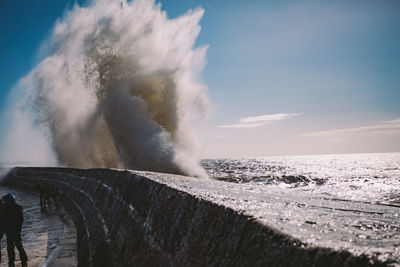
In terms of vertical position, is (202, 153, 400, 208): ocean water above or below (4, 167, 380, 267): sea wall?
above

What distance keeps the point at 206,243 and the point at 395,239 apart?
852 millimetres

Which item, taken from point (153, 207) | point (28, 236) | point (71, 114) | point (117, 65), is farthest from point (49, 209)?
point (71, 114)

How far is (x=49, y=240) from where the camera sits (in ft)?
23.6

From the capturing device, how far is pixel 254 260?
1162 millimetres

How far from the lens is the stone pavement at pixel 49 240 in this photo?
562cm

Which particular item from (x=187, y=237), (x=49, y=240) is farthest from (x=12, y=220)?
(x=187, y=237)

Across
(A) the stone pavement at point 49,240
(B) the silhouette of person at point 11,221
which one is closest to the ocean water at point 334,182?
(A) the stone pavement at point 49,240

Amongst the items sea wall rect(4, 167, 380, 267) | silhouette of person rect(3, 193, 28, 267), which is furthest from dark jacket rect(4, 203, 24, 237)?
sea wall rect(4, 167, 380, 267)

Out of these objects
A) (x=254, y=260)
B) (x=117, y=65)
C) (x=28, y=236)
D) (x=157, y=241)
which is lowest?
(x=28, y=236)

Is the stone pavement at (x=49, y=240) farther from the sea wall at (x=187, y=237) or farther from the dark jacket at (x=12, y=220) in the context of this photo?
the sea wall at (x=187, y=237)

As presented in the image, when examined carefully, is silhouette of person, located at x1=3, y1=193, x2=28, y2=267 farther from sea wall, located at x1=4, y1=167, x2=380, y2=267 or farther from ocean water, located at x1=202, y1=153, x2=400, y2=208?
ocean water, located at x1=202, y1=153, x2=400, y2=208

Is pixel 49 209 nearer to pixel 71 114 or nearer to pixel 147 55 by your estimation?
pixel 147 55

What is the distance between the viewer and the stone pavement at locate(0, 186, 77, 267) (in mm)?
5621

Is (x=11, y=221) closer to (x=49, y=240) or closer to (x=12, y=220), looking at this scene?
(x=12, y=220)
